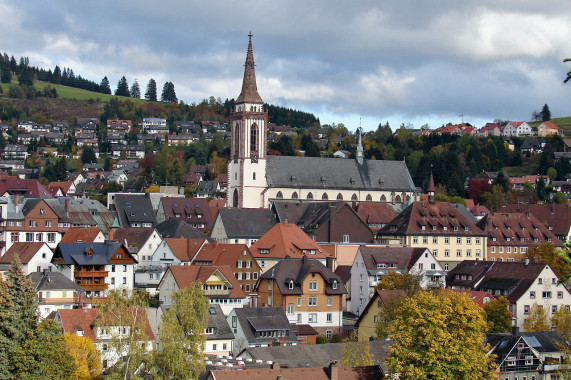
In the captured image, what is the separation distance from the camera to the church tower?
12057 cm

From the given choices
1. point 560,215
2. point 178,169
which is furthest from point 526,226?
point 178,169

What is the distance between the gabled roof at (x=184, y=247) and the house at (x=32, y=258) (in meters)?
11.5

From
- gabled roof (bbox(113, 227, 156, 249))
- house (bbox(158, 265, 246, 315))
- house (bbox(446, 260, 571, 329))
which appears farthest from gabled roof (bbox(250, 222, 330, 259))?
house (bbox(446, 260, 571, 329))

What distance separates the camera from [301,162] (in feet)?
407

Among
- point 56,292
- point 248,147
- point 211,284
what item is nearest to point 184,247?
point 211,284

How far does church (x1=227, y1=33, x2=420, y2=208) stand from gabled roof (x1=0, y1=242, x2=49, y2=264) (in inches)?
1520

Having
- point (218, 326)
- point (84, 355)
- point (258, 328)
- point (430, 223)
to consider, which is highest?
point (430, 223)

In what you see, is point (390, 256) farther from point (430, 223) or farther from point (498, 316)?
point (498, 316)

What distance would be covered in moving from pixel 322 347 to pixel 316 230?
39.5 metres

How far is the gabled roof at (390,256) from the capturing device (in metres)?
83.8

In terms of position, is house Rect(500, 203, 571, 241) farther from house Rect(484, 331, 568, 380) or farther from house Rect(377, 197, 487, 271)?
house Rect(484, 331, 568, 380)

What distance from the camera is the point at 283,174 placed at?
122 metres

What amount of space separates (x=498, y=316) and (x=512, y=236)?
33308mm

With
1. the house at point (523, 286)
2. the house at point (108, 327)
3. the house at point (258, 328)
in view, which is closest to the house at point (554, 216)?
the house at point (523, 286)
